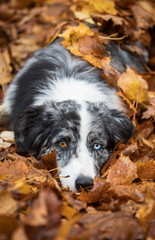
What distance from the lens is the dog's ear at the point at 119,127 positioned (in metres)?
3.40

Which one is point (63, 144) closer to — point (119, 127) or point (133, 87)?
point (119, 127)

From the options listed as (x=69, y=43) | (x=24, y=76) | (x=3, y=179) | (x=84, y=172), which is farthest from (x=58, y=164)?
(x=69, y=43)

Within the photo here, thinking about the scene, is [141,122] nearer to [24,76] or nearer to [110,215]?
[24,76]

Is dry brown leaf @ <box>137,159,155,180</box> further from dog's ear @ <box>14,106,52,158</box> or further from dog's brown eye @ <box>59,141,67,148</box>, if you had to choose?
dog's ear @ <box>14,106,52,158</box>

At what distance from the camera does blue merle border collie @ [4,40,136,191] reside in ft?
10.1

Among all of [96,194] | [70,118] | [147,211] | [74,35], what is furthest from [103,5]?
[147,211]

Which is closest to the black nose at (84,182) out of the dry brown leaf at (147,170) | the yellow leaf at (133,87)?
the dry brown leaf at (147,170)

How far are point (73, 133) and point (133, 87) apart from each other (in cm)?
114

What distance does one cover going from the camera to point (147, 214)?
2037mm

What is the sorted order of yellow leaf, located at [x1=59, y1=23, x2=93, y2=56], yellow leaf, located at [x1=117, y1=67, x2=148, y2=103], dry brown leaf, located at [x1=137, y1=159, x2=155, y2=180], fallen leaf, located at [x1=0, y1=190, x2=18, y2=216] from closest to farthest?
fallen leaf, located at [x1=0, y1=190, x2=18, y2=216] < dry brown leaf, located at [x1=137, y1=159, x2=155, y2=180] < yellow leaf, located at [x1=117, y1=67, x2=148, y2=103] < yellow leaf, located at [x1=59, y1=23, x2=93, y2=56]

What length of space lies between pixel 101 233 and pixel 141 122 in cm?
231

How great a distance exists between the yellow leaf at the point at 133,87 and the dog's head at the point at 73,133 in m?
0.43

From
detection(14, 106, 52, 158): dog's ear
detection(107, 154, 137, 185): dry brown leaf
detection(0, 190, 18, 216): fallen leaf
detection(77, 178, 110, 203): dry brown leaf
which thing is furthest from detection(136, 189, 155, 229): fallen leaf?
detection(14, 106, 52, 158): dog's ear

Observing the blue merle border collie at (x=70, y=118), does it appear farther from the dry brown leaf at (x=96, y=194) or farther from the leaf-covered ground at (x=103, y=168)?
the dry brown leaf at (x=96, y=194)
